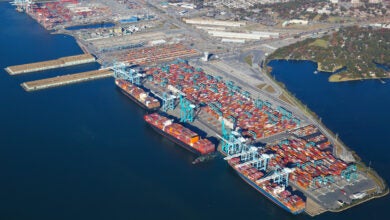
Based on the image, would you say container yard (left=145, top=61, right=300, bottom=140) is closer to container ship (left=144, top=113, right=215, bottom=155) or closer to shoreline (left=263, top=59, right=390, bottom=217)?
shoreline (left=263, top=59, right=390, bottom=217)

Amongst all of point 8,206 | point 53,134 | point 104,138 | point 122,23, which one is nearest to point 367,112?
point 104,138

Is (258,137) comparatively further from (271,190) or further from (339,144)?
(271,190)

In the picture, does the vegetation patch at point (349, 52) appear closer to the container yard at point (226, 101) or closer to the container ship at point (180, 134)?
the container yard at point (226, 101)

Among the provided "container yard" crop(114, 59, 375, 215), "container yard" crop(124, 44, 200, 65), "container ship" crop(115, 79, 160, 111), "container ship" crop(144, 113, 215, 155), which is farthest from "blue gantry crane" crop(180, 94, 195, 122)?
"container yard" crop(124, 44, 200, 65)

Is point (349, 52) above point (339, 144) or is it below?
above

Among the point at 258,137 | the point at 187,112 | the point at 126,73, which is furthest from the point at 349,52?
the point at 126,73

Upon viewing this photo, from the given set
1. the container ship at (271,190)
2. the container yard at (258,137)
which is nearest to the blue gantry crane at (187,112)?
the container yard at (258,137)

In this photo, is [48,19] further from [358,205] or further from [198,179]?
[358,205]
